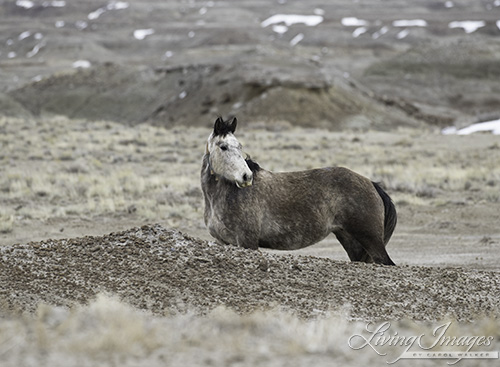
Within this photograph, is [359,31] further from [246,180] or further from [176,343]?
[176,343]

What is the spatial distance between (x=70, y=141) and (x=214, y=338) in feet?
91.8

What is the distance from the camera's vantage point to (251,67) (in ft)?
178

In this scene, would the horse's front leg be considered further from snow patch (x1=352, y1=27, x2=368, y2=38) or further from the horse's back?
snow patch (x1=352, y1=27, x2=368, y2=38)

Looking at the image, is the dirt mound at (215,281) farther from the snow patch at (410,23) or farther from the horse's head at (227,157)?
the snow patch at (410,23)

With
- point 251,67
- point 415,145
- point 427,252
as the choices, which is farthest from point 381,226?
point 251,67

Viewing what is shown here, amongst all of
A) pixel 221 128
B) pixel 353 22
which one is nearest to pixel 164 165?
pixel 221 128

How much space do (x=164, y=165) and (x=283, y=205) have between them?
17.1 m

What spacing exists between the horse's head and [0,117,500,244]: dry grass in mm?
7578

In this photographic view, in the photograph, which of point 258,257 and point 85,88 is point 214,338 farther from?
point 85,88

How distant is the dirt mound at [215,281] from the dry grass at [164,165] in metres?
7.79

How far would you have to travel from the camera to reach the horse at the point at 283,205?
8938 mm

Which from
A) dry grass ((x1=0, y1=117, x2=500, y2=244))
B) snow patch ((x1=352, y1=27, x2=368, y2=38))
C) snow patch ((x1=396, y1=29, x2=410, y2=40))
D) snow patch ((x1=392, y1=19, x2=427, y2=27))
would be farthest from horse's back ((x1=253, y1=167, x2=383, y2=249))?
snow patch ((x1=392, y1=19, x2=427, y2=27))

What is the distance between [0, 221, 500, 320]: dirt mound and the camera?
749cm

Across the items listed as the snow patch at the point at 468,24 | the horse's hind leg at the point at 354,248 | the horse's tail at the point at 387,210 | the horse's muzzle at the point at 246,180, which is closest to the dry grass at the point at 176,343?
the horse's muzzle at the point at 246,180
